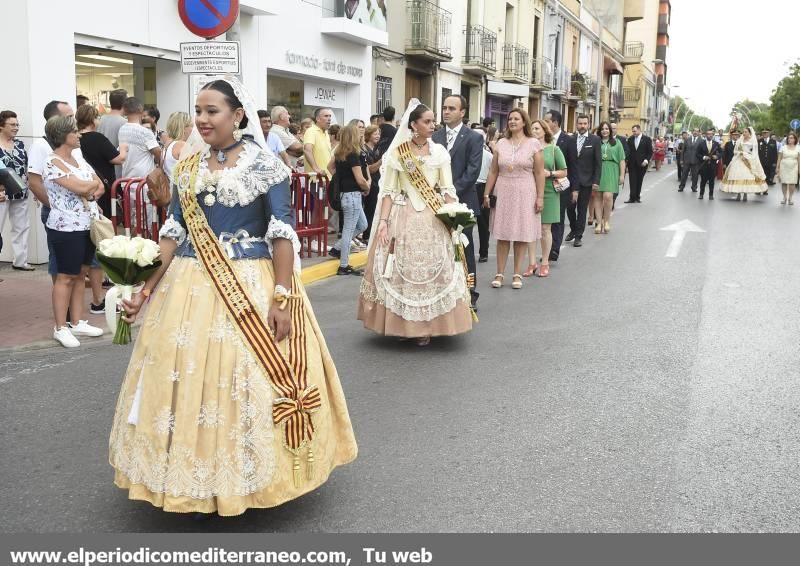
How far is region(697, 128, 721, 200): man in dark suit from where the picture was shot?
75.3 ft

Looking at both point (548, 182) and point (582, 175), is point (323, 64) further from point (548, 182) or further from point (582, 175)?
point (548, 182)

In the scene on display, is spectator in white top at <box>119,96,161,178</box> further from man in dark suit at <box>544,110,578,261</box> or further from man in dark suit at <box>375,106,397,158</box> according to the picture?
man in dark suit at <box>544,110,578,261</box>

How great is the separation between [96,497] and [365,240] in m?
8.85

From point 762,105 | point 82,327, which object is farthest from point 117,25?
point 762,105

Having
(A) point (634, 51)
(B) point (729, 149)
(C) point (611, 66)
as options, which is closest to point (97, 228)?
(B) point (729, 149)

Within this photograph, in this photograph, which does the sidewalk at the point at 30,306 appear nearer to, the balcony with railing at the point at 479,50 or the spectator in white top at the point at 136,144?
the spectator in white top at the point at 136,144

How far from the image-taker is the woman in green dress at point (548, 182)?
10.4 metres

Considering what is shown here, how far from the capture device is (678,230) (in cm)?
1531

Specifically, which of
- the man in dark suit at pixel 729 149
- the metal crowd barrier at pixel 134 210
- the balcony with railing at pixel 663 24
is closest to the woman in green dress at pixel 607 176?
the metal crowd barrier at pixel 134 210

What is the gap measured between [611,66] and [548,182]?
158ft

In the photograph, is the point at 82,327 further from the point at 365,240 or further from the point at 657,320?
the point at 365,240

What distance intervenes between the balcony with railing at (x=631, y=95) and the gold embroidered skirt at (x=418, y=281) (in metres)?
64.2

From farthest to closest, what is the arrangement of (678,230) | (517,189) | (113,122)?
(678,230)
(113,122)
(517,189)

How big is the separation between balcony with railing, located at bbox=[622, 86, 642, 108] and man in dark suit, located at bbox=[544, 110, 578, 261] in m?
58.0
